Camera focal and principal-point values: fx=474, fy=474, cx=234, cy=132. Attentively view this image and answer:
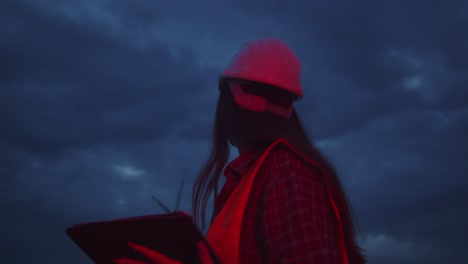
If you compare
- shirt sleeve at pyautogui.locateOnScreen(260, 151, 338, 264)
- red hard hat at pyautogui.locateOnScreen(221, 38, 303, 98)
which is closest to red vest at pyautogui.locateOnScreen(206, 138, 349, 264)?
shirt sleeve at pyautogui.locateOnScreen(260, 151, 338, 264)

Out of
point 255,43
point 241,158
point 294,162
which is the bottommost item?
point 294,162

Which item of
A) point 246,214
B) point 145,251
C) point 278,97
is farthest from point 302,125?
point 145,251

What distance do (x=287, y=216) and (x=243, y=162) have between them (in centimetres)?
112

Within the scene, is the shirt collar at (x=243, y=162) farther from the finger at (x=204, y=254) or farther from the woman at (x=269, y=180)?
the finger at (x=204, y=254)

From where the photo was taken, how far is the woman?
334 cm

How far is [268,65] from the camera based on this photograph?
4.64 meters

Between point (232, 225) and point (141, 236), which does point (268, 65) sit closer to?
point (232, 225)

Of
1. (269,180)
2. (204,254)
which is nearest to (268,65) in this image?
(269,180)

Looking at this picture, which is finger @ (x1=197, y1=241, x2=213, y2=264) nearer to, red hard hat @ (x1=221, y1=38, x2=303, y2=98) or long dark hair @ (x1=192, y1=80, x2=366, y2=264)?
long dark hair @ (x1=192, y1=80, x2=366, y2=264)

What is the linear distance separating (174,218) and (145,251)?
1.43 feet

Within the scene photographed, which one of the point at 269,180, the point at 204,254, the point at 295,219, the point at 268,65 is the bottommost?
the point at 204,254

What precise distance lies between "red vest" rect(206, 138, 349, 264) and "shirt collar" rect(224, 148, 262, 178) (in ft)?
1.49

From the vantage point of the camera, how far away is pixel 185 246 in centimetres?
338

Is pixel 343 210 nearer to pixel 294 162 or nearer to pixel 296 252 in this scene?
pixel 294 162
